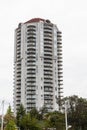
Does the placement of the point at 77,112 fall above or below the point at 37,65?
below

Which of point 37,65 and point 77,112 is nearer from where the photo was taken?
point 77,112

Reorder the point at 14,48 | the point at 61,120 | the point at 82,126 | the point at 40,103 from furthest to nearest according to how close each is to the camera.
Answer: the point at 14,48
the point at 40,103
the point at 82,126
the point at 61,120

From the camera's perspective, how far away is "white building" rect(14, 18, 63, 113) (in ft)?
529

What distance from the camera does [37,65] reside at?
16475cm

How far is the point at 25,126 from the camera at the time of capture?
66750 millimetres

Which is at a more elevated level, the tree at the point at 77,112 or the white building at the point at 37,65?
the white building at the point at 37,65

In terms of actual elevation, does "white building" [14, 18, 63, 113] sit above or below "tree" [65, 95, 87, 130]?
above

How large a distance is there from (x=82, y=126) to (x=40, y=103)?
75601mm

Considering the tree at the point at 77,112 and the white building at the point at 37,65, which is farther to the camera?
the white building at the point at 37,65

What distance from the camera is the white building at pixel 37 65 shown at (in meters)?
161

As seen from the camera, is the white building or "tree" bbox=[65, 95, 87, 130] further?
the white building

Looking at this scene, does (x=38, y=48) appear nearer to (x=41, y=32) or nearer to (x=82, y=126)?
(x=41, y=32)

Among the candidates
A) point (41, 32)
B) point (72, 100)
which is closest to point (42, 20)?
point (41, 32)

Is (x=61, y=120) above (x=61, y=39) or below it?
below
